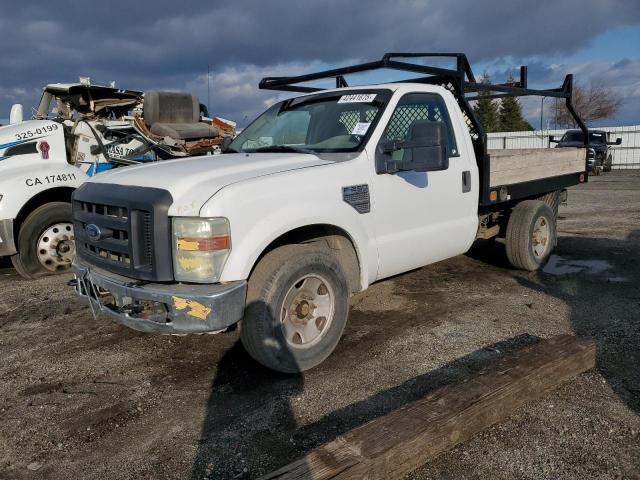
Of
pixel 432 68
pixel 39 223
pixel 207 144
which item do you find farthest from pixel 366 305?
pixel 207 144

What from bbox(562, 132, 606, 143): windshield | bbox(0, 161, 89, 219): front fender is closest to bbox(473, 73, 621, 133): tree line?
bbox(562, 132, 606, 143): windshield

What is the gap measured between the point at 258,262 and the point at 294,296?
1.14 ft

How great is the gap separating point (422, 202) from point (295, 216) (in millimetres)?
1438

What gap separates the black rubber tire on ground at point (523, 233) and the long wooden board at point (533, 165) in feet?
1.09

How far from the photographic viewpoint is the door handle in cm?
491

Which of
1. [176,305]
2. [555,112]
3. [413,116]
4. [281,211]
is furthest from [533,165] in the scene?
[555,112]

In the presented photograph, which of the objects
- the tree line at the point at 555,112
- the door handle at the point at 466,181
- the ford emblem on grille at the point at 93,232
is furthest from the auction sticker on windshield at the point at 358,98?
the tree line at the point at 555,112

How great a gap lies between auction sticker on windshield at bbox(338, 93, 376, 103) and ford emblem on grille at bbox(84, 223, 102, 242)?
2268 mm

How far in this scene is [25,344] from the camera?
14.6 feet

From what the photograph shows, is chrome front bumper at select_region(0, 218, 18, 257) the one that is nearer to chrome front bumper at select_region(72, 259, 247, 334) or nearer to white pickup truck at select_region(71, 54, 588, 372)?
white pickup truck at select_region(71, 54, 588, 372)

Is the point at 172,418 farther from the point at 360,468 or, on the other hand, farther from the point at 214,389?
the point at 360,468

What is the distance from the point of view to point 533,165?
239 inches

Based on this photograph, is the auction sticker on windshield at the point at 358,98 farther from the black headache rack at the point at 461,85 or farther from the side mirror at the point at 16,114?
the side mirror at the point at 16,114

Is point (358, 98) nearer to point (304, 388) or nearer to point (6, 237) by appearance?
point (304, 388)
